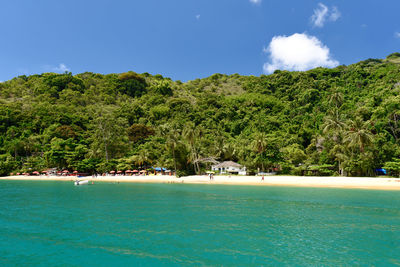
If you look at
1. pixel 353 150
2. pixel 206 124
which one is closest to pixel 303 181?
pixel 353 150

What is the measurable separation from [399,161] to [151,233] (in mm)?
38516

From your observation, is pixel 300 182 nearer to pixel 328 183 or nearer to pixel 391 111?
pixel 328 183

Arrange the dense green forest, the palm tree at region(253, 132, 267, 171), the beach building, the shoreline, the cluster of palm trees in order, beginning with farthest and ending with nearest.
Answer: the beach building < the dense green forest < the palm tree at region(253, 132, 267, 171) < the cluster of palm trees < the shoreline

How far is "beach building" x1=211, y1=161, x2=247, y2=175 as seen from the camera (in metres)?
51.8

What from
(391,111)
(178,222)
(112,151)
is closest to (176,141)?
(112,151)

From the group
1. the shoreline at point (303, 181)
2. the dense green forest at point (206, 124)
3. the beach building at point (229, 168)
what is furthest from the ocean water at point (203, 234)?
the beach building at point (229, 168)

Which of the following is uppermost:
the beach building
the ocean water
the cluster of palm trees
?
the cluster of palm trees

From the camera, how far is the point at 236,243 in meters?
11.8

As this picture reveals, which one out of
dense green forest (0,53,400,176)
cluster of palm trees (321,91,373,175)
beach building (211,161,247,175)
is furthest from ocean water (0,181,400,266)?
beach building (211,161,247,175)

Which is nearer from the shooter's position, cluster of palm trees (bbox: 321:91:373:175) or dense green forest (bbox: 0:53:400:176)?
cluster of palm trees (bbox: 321:91:373:175)

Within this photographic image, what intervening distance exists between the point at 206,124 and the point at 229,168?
3296cm

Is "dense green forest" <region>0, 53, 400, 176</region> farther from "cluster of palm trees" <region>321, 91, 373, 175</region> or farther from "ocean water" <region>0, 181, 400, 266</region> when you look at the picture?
"ocean water" <region>0, 181, 400, 266</region>

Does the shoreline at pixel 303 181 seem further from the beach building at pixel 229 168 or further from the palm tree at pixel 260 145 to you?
the beach building at pixel 229 168

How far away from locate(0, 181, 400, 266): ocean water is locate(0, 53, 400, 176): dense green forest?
2420 cm
